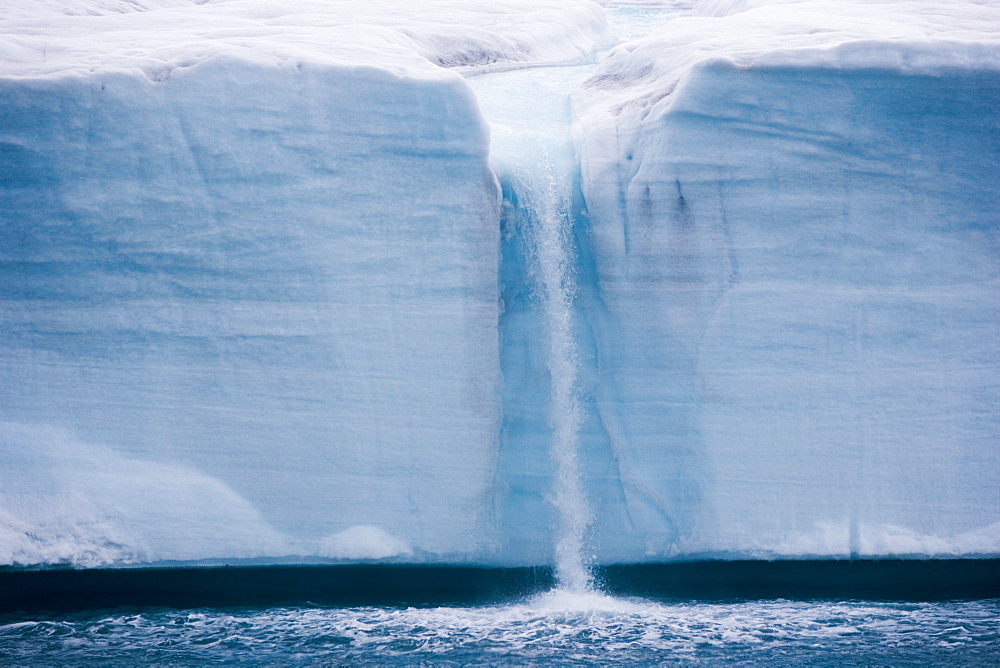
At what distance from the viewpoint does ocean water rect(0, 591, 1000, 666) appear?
13.4ft

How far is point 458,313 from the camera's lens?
4695mm

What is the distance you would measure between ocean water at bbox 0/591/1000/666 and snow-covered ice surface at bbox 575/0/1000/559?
15.6 inches

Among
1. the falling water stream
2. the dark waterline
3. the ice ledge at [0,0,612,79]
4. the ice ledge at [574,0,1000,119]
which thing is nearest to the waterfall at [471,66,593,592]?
the falling water stream

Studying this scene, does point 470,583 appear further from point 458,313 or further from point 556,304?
point 556,304

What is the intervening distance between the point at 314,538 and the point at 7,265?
7.45 feet

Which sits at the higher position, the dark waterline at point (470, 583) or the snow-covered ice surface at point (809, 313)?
the snow-covered ice surface at point (809, 313)

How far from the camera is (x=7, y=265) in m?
4.54

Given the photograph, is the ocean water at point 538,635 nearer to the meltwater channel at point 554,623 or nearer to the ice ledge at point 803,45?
the meltwater channel at point 554,623

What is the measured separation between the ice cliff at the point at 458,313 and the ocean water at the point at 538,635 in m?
0.34

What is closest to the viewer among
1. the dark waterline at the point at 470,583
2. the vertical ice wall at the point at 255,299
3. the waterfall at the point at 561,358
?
the vertical ice wall at the point at 255,299

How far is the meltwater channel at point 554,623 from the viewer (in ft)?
13.5

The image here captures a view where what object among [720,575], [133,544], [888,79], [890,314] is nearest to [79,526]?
[133,544]

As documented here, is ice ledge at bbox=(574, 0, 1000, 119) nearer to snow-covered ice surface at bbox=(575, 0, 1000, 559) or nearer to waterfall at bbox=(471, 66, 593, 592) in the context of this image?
snow-covered ice surface at bbox=(575, 0, 1000, 559)

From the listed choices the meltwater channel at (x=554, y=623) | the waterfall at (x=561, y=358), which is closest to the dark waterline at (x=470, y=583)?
the meltwater channel at (x=554, y=623)
